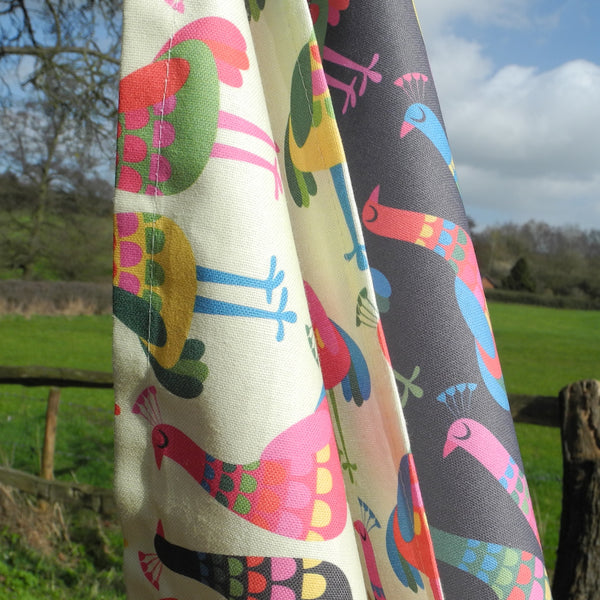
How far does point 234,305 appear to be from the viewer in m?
0.43

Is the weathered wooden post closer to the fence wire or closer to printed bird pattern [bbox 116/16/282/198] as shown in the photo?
printed bird pattern [bbox 116/16/282/198]

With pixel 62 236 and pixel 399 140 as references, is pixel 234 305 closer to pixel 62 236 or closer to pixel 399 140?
pixel 399 140

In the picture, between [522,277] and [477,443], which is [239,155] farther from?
[522,277]

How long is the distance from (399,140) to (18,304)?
22863 mm

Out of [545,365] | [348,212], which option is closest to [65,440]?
[348,212]

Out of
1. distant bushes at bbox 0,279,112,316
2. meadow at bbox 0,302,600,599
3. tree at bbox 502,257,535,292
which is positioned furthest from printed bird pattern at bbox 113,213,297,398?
tree at bbox 502,257,535,292

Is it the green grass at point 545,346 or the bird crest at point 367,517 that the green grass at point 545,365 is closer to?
the green grass at point 545,346

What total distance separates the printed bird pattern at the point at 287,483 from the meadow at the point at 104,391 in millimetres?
2943

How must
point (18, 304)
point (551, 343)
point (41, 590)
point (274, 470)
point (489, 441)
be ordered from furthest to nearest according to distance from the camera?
point (551, 343) < point (18, 304) < point (41, 590) < point (489, 441) < point (274, 470)

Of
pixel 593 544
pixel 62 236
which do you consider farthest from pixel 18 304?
pixel 593 544

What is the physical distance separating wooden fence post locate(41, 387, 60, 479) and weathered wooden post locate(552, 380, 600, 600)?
3.66 metres

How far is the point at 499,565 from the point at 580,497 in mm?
1766

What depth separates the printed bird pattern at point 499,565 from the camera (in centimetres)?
51

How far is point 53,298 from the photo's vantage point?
70.8 feet
